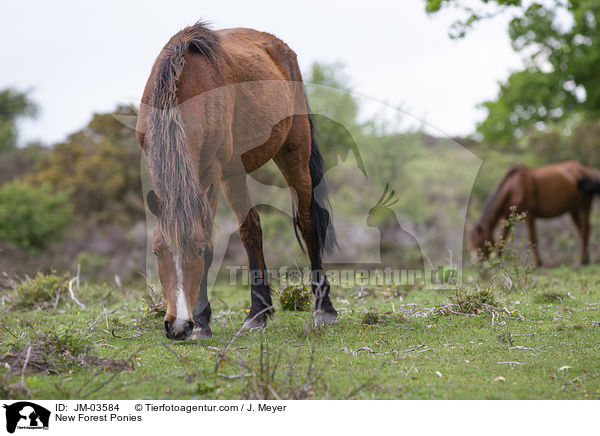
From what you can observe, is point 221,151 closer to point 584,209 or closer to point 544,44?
point 584,209

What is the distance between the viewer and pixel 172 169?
131 inches

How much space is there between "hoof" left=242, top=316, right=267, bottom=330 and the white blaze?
1.29m

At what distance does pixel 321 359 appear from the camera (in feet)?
11.6

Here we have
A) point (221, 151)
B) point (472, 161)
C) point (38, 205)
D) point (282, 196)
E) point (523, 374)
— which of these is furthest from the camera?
point (472, 161)

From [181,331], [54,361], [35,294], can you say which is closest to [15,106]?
[35,294]

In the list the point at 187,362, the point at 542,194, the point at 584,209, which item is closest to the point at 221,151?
the point at 187,362

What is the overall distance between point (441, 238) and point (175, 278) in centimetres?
1370

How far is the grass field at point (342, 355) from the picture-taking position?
2885 mm

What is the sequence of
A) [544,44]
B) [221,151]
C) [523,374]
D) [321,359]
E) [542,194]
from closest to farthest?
[523,374] < [321,359] < [221,151] < [542,194] < [544,44]

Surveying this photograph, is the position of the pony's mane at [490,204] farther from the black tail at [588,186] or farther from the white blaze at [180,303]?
the white blaze at [180,303]

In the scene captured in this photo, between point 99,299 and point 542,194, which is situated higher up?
point 542,194

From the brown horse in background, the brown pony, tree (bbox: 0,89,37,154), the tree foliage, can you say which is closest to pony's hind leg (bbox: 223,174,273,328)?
the brown pony

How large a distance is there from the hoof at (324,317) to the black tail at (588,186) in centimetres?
893
